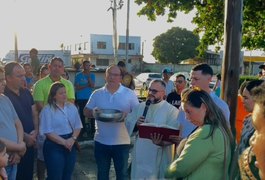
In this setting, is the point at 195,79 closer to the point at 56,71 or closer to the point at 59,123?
the point at 59,123

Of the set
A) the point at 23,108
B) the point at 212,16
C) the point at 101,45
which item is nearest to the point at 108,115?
the point at 23,108

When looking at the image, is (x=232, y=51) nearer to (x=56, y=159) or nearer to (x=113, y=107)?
(x=113, y=107)

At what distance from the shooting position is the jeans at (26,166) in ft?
15.2

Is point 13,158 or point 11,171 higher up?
point 13,158

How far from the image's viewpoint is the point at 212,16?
12258 mm

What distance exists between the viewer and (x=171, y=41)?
247 feet

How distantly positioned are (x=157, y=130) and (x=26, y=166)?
1930mm

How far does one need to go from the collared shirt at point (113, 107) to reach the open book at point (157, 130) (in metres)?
0.99

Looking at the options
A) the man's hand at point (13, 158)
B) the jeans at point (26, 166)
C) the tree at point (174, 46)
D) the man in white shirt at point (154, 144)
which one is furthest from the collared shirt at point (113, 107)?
the tree at point (174, 46)

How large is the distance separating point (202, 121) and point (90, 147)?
5.21m

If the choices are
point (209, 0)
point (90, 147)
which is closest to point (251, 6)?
point (209, 0)

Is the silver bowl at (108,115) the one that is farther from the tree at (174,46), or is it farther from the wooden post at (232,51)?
the tree at (174,46)

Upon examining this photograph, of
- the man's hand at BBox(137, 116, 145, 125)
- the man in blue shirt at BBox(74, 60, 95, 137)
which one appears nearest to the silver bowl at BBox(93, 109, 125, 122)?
the man's hand at BBox(137, 116, 145, 125)

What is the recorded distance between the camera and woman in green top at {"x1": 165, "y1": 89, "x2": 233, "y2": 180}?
2.69 metres
